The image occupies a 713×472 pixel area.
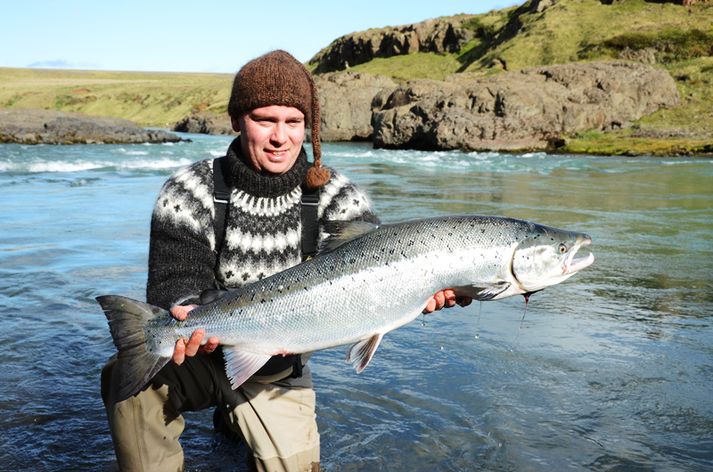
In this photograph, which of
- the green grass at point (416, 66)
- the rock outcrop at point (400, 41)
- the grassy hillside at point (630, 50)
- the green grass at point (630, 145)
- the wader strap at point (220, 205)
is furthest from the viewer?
the rock outcrop at point (400, 41)

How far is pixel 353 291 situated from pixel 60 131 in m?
44.8

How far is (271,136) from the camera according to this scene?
363cm

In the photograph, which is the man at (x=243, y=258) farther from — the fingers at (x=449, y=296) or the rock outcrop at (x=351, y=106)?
the rock outcrop at (x=351, y=106)

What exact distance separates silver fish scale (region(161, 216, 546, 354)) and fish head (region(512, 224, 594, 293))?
4cm

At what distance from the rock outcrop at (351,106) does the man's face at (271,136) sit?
5038 cm

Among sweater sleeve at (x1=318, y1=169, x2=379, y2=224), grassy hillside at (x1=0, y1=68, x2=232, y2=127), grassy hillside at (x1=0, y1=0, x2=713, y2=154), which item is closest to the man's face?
sweater sleeve at (x1=318, y1=169, x2=379, y2=224)

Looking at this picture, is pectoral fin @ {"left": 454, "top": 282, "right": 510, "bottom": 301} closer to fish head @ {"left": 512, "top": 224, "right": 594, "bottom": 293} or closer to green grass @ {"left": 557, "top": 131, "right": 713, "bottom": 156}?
fish head @ {"left": 512, "top": 224, "right": 594, "bottom": 293}

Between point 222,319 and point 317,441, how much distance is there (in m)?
0.92

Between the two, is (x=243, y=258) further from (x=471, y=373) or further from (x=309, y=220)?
(x=471, y=373)

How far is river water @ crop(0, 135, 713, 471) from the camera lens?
4074mm

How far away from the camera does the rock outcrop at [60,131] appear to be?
41781mm

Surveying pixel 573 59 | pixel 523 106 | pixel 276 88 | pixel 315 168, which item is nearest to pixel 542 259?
pixel 315 168

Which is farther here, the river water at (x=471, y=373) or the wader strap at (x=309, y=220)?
the river water at (x=471, y=373)

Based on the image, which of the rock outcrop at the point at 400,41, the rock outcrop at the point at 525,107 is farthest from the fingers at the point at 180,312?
the rock outcrop at the point at 400,41
